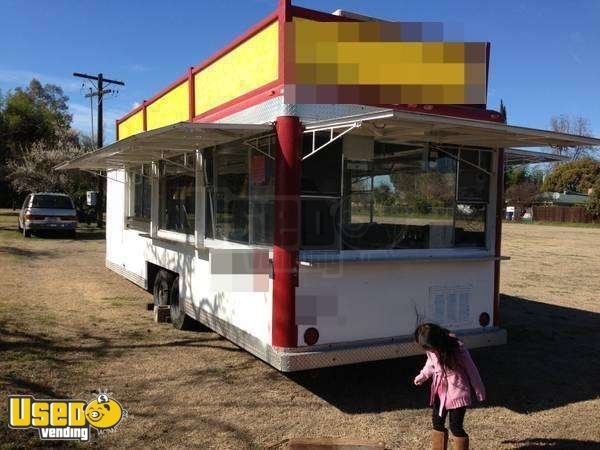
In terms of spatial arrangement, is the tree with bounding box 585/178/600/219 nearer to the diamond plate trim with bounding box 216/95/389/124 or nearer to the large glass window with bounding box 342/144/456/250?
the large glass window with bounding box 342/144/456/250

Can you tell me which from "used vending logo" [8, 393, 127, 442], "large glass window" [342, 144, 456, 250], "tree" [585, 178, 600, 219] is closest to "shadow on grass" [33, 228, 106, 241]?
"used vending logo" [8, 393, 127, 442]

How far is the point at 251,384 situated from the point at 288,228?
181 cm

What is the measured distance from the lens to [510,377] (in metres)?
6.25

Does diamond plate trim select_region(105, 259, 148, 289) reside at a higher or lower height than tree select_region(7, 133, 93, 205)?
lower

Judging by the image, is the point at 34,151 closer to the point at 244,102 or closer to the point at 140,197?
the point at 140,197

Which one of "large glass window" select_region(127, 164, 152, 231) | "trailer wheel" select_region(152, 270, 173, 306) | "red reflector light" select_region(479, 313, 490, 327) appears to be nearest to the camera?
"red reflector light" select_region(479, 313, 490, 327)

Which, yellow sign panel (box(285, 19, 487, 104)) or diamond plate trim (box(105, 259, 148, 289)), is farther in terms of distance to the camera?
diamond plate trim (box(105, 259, 148, 289))

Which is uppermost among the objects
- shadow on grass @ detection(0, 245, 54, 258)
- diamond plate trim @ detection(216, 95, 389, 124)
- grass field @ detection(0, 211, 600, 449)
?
diamond plate trim @ detection(216, 95, 389, 124)

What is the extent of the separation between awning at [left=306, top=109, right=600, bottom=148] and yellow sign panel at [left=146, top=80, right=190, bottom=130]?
3.37 m

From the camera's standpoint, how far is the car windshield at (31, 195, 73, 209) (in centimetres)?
2230

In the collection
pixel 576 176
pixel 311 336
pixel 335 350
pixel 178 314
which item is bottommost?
pixel 178 314

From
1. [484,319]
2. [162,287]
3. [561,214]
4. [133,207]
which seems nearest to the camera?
[484,319]

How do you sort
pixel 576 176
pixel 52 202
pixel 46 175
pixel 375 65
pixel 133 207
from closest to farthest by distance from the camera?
1. pixel 375 65
2. pixel 133 207
3. pixel 52 202
4. pixel 46 175
5. pixel 576 176


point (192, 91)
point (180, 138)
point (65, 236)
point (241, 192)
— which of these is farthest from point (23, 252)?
point (241, 192)
